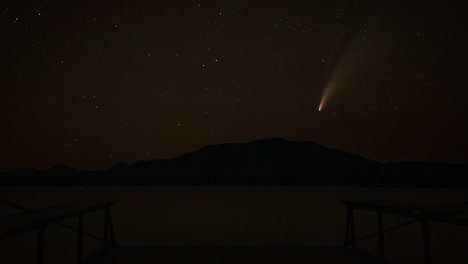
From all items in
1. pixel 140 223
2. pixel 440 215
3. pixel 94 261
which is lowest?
pixel 140 223

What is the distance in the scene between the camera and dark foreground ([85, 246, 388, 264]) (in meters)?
6.87

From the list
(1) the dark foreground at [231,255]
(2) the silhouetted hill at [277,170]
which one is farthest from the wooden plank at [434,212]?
(2) the silhouetted hill at [277,170]

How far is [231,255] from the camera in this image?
24.3ft

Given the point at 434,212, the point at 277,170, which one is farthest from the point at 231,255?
the point at 277,170

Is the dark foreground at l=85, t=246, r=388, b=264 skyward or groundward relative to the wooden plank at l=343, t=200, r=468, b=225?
groundward

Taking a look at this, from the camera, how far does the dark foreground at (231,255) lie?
687 cm

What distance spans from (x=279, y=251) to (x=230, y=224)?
38.4ft

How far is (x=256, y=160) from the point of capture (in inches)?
6900

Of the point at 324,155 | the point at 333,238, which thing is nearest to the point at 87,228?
the point at 333,238

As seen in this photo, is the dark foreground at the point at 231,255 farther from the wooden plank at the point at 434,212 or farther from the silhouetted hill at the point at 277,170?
the silhouetted hill at the point at 277,170

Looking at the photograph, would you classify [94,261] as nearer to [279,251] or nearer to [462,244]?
[279,251]

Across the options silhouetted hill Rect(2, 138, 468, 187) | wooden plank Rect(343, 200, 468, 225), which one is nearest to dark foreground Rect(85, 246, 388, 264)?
wooden plank Rect(343, 200, 468, 225)

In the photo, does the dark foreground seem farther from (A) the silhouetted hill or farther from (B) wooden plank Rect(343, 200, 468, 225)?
(A) the silhouetted hill

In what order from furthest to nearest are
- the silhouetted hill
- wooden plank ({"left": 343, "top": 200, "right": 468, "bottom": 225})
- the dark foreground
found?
the silhouetted hill → the dark foreground → wooden plank ({"left": 343, "top": 200, "right": 468, "bottom": 225})
